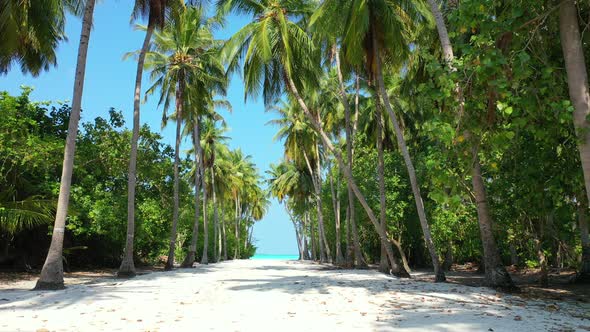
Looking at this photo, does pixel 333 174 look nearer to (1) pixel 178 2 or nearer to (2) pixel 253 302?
(1) pixel 178 2

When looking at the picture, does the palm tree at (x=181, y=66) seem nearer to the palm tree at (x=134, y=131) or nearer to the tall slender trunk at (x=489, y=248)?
the palm tree at (x=134, y=131)

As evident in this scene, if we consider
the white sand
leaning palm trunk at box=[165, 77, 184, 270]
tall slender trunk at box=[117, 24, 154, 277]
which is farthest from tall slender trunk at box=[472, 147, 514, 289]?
leaning palm trunk at box=[165, 77, 184, 270]

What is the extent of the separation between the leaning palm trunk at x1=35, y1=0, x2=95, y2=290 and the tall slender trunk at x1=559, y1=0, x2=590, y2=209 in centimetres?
1019

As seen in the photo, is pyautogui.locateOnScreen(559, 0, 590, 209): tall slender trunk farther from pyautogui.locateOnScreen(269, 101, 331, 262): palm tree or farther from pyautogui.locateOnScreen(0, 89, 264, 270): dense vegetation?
pyautogui.locateOnScreen(269, 101, 331, 262): palm tree

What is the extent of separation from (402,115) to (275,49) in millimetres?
13249

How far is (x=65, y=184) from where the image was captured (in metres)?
10.5

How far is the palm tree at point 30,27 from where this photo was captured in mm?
12836

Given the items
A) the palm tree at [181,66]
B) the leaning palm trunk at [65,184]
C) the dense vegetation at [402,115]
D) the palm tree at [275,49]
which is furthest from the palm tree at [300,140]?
the leaning palm trunk at [65,184]

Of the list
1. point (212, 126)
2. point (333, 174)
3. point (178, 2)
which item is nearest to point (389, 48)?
point (178, 2)

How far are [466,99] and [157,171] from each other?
53.4ft

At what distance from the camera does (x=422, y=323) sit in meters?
5.61

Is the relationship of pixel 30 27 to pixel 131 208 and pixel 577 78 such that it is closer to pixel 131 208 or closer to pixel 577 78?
pixel 131 208

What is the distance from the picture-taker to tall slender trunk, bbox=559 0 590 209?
13.8 ft

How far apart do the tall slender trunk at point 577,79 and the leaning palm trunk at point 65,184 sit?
10185 millimetres
